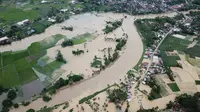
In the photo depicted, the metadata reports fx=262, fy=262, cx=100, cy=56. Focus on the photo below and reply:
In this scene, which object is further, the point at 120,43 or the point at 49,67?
the point at 120,43

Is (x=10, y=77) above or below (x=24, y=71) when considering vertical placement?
below

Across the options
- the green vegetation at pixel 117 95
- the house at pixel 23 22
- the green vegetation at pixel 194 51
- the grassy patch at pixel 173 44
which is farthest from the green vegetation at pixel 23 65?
the green vegetation at pixel 194 51

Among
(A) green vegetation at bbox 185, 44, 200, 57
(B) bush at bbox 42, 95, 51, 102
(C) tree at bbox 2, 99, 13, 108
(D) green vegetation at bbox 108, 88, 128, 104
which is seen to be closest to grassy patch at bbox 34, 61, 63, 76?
(B) bush at bbox 42, 95, 51, 102

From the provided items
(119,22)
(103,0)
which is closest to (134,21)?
(119,22)

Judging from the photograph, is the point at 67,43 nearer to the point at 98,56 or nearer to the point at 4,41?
the point at 98,56

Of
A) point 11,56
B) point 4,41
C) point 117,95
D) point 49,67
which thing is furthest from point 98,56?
point 4,41

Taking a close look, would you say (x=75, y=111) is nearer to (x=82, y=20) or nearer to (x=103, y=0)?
(x=82, y=20)

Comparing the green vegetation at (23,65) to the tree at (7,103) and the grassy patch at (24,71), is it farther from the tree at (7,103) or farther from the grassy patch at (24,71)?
the tree at (7,103)
